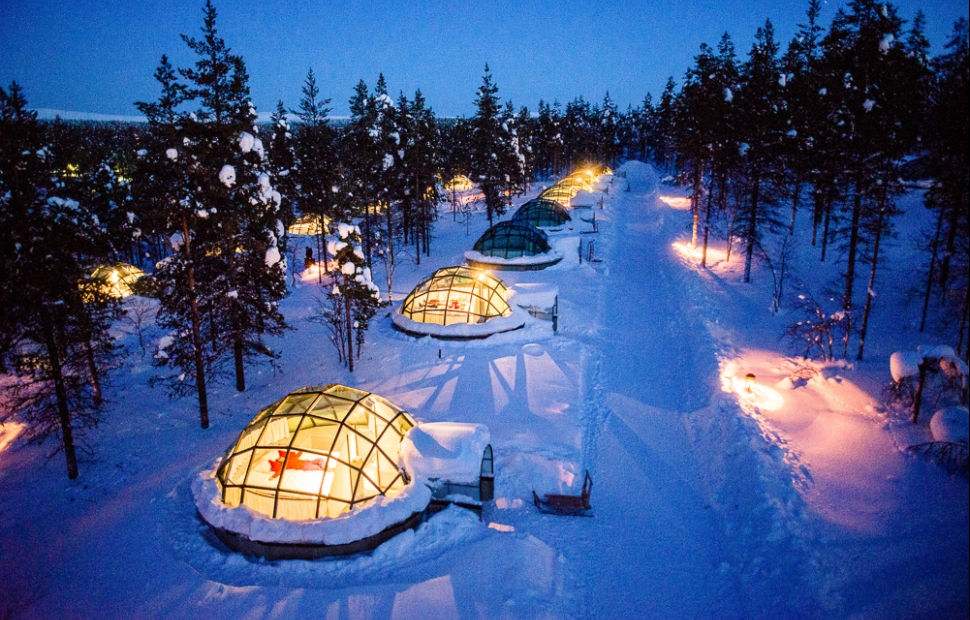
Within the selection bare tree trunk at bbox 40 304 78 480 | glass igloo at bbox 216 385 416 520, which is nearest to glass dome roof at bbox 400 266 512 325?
glass igloo at bbox 216 385 416 520

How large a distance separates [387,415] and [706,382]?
1069 centimetres

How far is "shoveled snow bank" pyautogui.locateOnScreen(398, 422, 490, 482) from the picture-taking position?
1129cm

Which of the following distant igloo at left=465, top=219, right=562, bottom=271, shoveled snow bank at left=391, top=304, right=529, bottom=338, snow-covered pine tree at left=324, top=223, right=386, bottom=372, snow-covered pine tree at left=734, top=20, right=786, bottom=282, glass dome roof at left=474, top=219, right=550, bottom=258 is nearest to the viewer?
snow-covered pine tree at left=324, top=223, right=386, bottom=372

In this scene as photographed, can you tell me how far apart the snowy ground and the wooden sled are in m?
0.19

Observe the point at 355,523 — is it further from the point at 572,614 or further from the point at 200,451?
the point at 200,451

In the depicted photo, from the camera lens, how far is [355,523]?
10.3 meters

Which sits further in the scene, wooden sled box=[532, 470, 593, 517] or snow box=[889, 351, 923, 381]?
snow box=[889, 351, 923, 381]

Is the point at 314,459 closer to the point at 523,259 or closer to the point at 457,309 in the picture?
the point at 457,309

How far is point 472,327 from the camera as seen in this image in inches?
849

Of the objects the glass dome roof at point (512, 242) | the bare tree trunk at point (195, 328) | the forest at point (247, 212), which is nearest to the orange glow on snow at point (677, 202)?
the forest at point (247, 212)

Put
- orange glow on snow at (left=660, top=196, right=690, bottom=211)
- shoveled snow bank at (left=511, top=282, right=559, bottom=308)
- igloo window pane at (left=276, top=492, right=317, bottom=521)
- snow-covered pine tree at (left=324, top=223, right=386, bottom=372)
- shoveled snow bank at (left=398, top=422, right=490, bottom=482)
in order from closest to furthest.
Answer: igloo window pane at (left=276, top=492, right=317, bottom=521)
shoveled snow bank at (left=398, top=422, right=490, bottom=482)
snow-covered pine tree at (left=324, top=223, right=386, bottom=372)
shoveled snow bank at (left=511, top=282, right=559, bottom=308)
orange glow on snow at (left=660, top=196, right=690, bottom=211)

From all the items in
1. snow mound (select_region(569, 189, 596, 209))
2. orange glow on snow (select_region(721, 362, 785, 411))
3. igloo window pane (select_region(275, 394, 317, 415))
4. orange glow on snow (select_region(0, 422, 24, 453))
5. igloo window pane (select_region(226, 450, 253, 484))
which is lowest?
orange glow on snow (select_region(0, 422, 24, 453))

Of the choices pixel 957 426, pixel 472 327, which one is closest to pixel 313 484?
pixel 957 426

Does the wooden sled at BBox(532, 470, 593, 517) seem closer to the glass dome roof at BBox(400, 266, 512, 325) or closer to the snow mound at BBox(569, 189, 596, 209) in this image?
the glass dome roof at BBox(400, 266, 512, 325)
